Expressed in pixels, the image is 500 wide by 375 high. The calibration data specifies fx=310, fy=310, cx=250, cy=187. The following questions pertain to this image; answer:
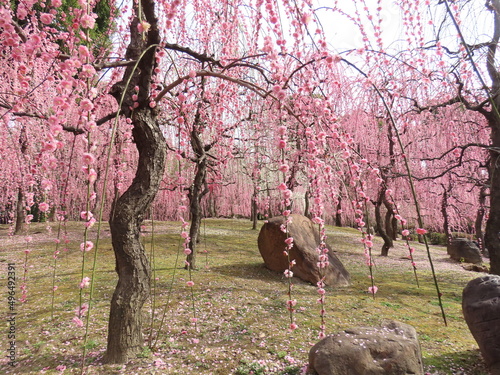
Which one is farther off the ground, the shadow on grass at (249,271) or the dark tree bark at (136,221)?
the dark tree bark at (136,221)

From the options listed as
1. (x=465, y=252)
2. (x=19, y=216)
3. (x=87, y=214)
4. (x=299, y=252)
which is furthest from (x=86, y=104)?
(x=465, y=252)

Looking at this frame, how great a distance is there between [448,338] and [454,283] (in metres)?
4.14

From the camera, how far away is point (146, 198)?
126 inches

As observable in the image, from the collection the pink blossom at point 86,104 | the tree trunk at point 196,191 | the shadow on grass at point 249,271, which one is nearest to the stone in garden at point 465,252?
the shadow on grass at point 249,271

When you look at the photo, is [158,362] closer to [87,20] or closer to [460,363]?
[87,20]

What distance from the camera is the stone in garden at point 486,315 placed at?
3002 mm

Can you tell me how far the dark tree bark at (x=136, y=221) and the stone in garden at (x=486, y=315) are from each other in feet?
11.2

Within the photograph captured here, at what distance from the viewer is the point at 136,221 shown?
3.18 meters

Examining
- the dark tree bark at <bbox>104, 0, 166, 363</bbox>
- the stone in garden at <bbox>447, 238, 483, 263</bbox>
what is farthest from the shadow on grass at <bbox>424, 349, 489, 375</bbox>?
the stone in garden at <bbox>447, 238, 483, 263</bbox>

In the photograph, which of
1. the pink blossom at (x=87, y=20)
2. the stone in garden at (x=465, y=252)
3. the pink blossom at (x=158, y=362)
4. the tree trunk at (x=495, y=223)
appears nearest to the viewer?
the pink blossom at (x=87, y=20)

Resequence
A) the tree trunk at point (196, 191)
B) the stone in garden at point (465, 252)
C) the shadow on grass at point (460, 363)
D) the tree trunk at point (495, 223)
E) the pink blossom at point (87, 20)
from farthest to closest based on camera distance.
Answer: the stone in garden at point (465, 252), the tree trunk at point (196, 191), the tree trunk at point (495, 223), the shadow on grass at point (460, 363), the pink blossom at point (87, 20)

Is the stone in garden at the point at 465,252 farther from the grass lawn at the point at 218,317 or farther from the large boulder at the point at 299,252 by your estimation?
the large boulder at the point at 299,252

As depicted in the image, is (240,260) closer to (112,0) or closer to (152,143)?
(152,143)

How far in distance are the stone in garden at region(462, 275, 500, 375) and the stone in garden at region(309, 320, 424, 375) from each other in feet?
2.63
